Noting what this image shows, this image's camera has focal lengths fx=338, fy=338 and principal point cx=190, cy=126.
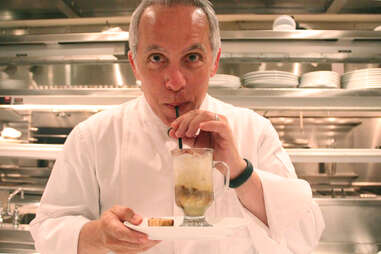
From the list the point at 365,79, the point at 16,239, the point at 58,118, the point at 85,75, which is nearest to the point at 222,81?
the point at 365,79

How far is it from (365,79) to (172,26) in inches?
78.4

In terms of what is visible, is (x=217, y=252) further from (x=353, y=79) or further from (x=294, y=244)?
(x=353, y=79)

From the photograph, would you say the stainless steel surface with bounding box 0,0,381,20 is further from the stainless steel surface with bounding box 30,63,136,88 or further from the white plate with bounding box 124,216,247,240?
the white plate with bounding box 124,216,247,240

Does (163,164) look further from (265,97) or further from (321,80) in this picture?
(321,80)

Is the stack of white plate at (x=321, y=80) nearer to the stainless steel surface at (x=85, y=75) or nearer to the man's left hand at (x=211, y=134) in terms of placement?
the man's left hand at (x=211, y=134)

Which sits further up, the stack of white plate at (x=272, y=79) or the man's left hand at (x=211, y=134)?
the stack of white plate at (x=272, y=79)

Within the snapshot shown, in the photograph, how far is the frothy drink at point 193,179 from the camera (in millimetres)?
968

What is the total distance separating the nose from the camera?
1081 millimetres

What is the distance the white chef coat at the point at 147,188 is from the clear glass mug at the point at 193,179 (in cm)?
21

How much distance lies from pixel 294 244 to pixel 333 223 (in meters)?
2.09

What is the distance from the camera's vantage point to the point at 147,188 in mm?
1289

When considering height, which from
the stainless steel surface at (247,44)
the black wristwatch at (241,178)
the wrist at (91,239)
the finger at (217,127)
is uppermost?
the stainless steel surface at (247,44)

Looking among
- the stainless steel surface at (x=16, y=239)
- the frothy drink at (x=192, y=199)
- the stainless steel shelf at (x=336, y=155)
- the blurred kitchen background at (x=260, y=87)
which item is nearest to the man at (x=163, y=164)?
the frothy drink at (x=192, y=199)

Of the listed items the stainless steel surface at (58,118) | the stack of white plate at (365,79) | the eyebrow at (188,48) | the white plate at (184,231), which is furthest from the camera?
the stainless steel surface at (58,118)
